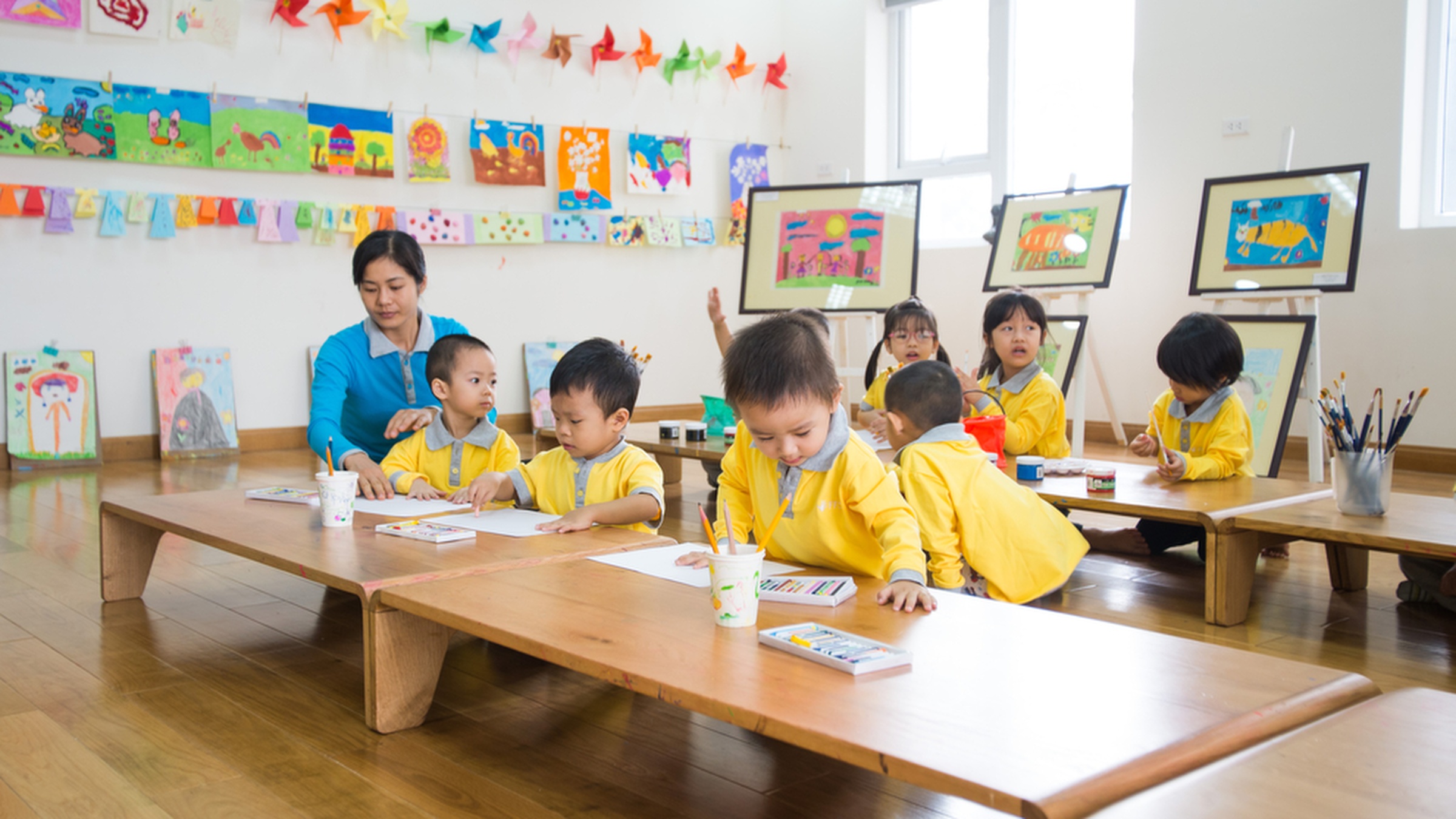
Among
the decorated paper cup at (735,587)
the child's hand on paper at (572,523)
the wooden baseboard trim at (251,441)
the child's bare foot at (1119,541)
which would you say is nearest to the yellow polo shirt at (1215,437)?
the child's bare foot at (1119,541)

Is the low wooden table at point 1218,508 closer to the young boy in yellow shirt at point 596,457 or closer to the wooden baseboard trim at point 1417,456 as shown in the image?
the young boy in yellow shirt at point 596,457

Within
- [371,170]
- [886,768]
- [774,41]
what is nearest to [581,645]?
[886,768]

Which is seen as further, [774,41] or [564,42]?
[774,41]

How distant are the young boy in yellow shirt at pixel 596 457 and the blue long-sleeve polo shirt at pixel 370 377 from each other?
0.62m

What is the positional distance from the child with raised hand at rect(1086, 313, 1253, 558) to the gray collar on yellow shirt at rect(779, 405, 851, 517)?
1.43 metres

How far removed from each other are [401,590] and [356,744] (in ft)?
1.00

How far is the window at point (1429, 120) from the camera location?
4711mm

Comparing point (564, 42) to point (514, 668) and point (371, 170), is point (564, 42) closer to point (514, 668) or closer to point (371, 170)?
point (371, 170)

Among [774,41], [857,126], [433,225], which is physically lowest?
[433,225]

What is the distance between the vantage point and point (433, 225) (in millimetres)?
5859

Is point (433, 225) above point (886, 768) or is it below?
above

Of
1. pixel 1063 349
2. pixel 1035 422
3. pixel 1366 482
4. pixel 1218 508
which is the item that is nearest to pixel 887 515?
pixel 1218 508

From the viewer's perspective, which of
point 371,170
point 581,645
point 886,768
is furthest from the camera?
point 371,170

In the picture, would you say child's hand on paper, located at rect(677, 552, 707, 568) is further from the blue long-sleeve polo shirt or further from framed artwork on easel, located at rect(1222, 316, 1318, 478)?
framed artwork on easel, located at rect(1222, 316, 1318, 478)
